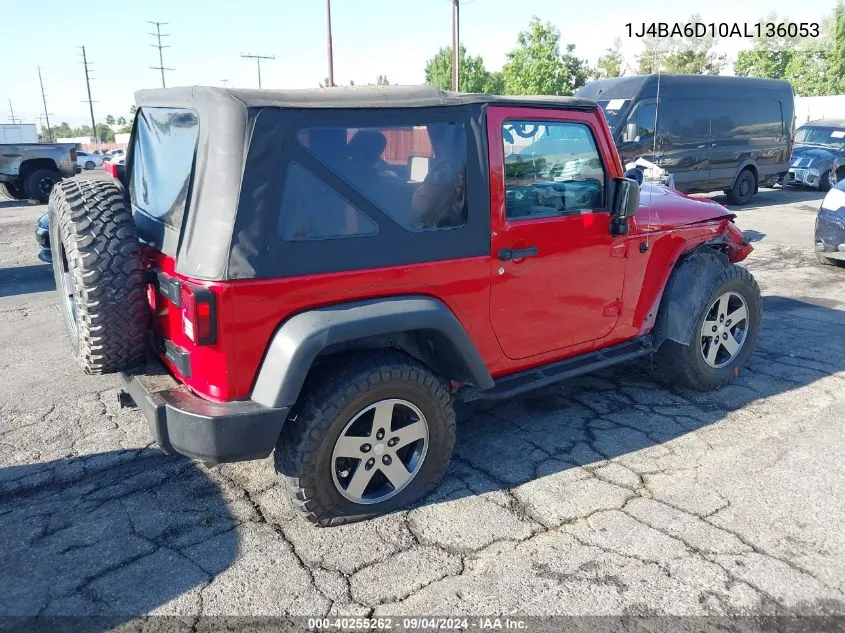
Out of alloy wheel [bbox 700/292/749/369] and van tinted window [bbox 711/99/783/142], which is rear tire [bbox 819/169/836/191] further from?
alloy wheel [bbox 700/292/749/369]

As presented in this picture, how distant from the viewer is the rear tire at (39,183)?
1495 centimetres

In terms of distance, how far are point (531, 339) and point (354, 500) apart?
4.07ft

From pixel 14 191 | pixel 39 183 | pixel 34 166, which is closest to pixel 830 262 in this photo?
pixel 39 183

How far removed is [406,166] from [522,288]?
0.88 meters

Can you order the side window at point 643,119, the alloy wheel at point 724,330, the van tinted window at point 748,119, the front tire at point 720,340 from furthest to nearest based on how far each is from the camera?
the van tinted window at point 748,119, the side window at point 643,119, the alloy wheel at point 724,330, the front tire at point 720,340

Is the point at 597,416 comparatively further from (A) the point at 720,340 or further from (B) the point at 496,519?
(B) the point at 496,519

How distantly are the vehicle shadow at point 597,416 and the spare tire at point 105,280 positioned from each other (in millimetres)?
1591

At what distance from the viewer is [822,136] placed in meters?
17.4

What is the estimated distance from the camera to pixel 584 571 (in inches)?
105

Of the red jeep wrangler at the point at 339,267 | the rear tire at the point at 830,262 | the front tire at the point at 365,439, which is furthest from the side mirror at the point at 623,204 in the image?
the rear tire at the point at 830,262

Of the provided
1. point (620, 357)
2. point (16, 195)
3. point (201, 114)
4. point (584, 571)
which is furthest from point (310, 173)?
point (16, 195)

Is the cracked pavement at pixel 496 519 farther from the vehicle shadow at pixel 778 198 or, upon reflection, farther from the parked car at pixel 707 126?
the vehicle shadow at pixel 778 198

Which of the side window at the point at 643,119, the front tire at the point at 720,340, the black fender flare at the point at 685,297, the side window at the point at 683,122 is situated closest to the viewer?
the black fender flare at the point at 685,297

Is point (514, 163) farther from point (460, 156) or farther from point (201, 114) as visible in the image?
point (201, 114)
